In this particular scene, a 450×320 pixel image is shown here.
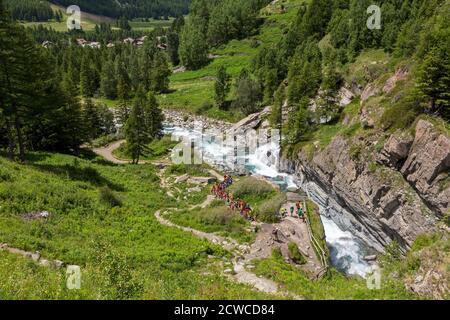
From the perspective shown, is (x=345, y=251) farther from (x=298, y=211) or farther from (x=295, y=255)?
(x=295, y=255)

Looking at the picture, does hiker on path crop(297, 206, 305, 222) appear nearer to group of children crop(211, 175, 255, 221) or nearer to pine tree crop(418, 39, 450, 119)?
group of children crop(211, 175, 255, 221)

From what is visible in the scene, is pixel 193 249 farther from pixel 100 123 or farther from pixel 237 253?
pixel 100 123

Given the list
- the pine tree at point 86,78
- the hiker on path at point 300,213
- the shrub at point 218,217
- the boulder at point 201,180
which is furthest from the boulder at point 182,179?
the pine tree at point 86,78

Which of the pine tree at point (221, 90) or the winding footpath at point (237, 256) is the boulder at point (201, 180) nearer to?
the winding footpath at point (237, 256)

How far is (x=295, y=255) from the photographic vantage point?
28922 millimetres

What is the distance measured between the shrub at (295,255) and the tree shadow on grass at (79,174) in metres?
20.1

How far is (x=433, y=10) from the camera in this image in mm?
49844

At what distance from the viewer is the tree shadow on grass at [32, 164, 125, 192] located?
1440 inches

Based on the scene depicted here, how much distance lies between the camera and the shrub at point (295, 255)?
28.8 meters

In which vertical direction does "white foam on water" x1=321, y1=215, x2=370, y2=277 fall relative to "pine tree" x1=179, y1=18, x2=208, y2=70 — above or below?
below

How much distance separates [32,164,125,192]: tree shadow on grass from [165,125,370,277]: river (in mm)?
20186

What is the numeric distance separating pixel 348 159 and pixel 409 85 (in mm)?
10283

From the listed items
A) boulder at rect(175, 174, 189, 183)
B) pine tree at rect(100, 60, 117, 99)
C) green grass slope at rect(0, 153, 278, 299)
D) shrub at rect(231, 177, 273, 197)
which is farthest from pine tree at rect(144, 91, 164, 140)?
pine tree at rect(100, 60, 117, 99)

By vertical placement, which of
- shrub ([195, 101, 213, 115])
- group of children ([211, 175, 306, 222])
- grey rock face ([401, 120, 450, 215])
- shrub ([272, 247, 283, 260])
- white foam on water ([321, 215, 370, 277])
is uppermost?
grey rock face ([401, 120, 450, 215])
